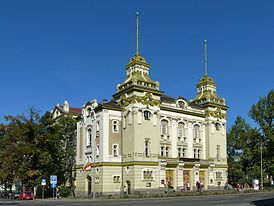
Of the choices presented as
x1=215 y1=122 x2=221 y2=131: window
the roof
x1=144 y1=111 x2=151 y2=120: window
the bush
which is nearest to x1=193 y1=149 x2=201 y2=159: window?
x1=215 y1=122 x2=221 y2=131: window

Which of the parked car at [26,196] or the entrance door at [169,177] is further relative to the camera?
the entrance door at [169,177]

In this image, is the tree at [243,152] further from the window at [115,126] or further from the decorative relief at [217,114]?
the window at [115,126]

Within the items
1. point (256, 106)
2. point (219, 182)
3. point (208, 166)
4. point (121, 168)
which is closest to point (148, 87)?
point (121, 168)

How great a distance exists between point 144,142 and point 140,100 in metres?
6.24

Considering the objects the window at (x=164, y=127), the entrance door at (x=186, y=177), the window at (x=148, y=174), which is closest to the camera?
the window at (x=148, y=174)

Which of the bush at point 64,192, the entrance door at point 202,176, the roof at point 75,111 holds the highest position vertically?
the roof at point 75,111

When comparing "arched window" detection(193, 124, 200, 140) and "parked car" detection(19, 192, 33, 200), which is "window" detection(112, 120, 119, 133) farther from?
"parked car" detection(19, 192, 33, 200)

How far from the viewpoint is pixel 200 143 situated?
63.5m

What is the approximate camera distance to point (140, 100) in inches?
2168

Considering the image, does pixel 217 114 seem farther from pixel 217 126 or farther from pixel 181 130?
pixel 181 130

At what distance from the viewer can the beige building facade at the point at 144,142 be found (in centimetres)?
5378

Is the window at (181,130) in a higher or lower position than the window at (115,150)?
higher

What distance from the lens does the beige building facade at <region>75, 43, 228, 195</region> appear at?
53781mm

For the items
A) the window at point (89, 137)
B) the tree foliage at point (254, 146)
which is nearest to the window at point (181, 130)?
the window at point (89, 137)
